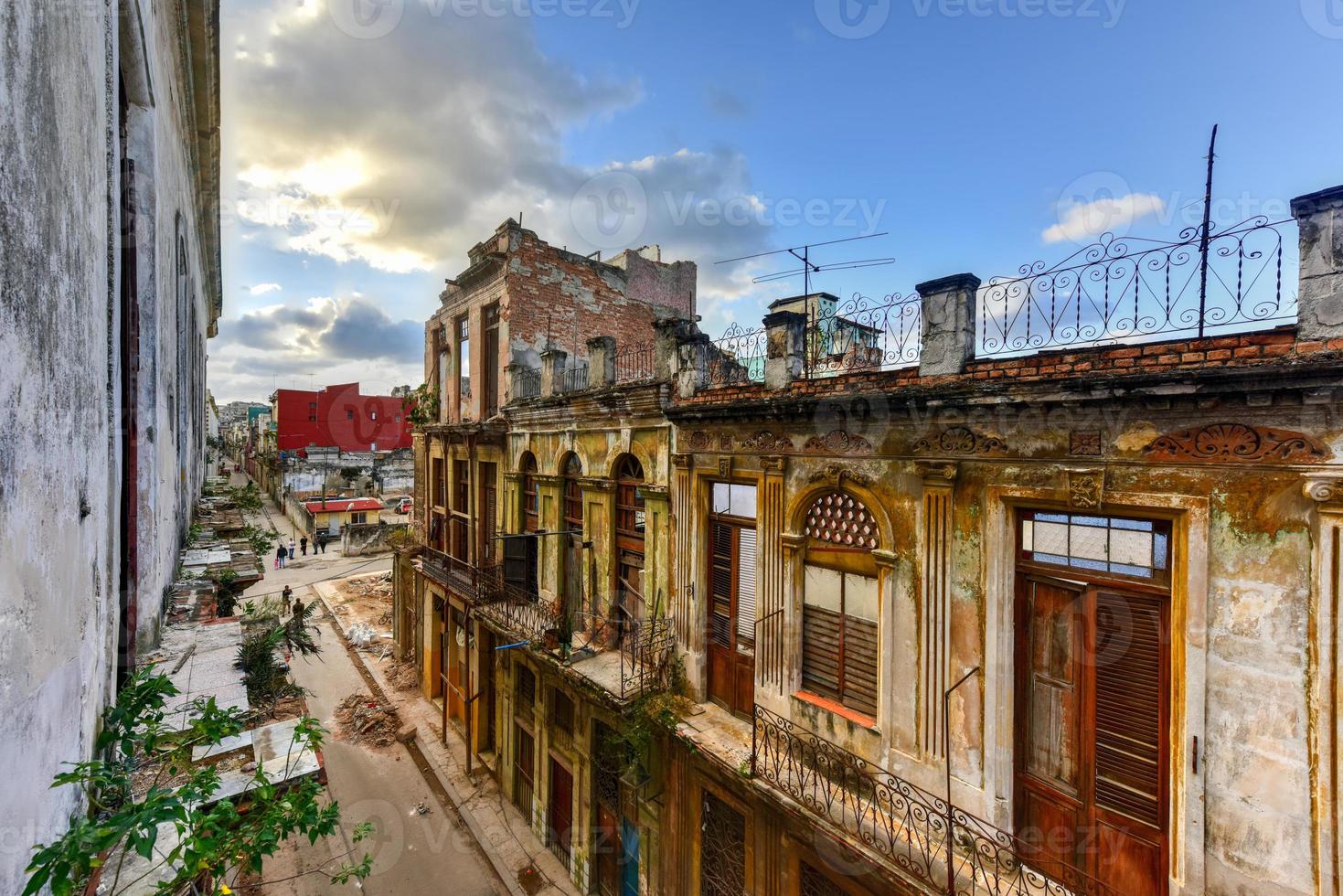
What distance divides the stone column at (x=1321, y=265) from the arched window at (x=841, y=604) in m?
3.75

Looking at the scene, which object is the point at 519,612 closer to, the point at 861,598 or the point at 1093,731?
the point at 861,598

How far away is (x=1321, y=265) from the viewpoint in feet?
12.9

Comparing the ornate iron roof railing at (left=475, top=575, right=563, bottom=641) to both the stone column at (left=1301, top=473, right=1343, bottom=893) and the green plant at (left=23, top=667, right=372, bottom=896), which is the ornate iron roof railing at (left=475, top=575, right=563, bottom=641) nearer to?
the green plant at (left=23, top=667, right=372, bottom=896)

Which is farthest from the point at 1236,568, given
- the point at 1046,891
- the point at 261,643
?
the point at 261,643

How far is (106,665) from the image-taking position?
3.16 meters

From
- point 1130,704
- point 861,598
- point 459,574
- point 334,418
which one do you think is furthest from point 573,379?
point 334,418

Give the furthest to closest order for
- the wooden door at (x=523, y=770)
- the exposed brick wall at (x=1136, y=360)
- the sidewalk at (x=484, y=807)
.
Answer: the wooden door at (x=523, y=770) → the sidewalk at (x=484, y=807) → the exposed brick wall at (x=1136, y=360)

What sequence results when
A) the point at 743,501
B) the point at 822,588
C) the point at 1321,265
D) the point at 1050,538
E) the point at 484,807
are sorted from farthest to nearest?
Answer: the point at 484,807 < the point at 743,501 < the point at 822,588 < the point at 1050,538 < the point at 1321,265

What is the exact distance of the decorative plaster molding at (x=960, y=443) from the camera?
5.29 meters

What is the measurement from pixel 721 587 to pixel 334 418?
40725 millimetres

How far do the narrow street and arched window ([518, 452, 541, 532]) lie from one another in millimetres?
5345

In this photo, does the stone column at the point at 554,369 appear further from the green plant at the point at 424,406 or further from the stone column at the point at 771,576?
the green plant at the point at 424,406

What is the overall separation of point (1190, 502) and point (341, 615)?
2611 cm

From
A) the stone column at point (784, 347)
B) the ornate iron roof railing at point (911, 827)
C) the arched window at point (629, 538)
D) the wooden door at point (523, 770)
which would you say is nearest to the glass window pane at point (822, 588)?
the ornate iron roof railing at point (911, 827)
